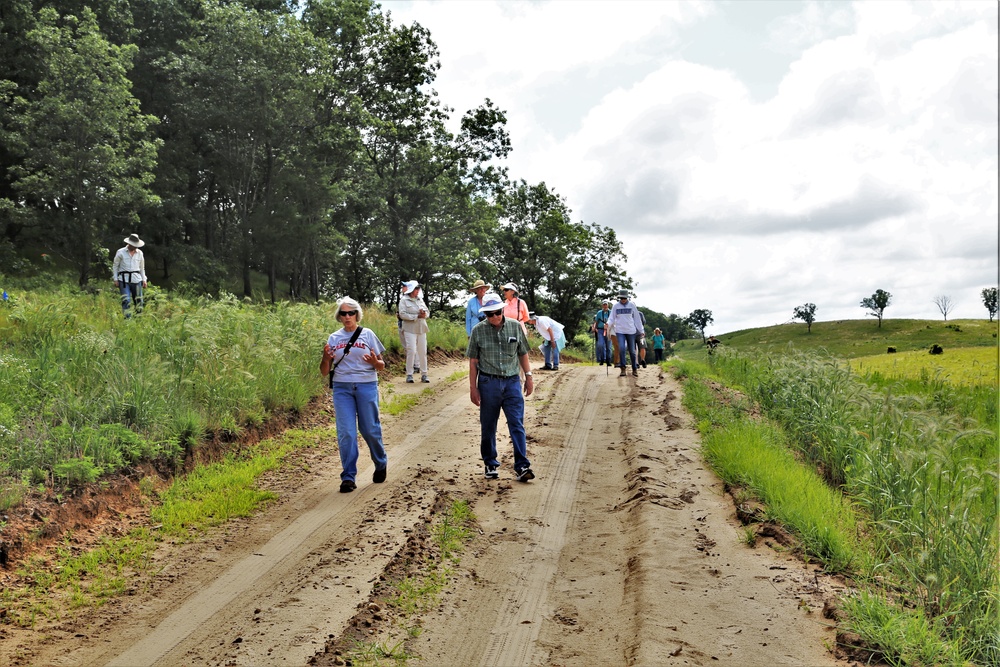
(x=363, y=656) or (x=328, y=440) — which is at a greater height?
(x=328, y=440)

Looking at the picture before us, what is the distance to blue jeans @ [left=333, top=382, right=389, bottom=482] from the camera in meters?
8.73

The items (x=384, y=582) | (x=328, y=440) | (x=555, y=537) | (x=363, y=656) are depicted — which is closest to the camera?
(x=363, y=656)

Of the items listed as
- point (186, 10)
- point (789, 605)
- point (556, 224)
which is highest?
point (186, 10)

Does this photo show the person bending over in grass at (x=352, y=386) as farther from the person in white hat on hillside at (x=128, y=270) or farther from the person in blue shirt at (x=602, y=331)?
the person in blue shirt at (x=602, y=331)

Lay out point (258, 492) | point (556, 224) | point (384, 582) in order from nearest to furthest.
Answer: point (384, 582), point (258, 492), point (556, 224)

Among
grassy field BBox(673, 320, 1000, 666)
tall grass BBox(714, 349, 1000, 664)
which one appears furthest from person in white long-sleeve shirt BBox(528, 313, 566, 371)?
tall grass BBox(714, 349, 1000, 664)

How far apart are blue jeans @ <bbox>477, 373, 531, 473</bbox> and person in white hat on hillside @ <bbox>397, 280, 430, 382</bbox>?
6.51 metres

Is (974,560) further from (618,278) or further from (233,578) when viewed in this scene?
(618,278)

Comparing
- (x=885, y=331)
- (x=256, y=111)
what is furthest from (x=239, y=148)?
(x=885, y=331)

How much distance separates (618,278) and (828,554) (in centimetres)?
5154

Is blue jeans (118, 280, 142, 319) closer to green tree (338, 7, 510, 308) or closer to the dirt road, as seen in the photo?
the dirt road

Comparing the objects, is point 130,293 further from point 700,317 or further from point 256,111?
point 700,317

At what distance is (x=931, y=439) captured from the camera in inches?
283

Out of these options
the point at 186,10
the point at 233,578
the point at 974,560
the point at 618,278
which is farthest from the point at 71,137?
the point at 618,278
